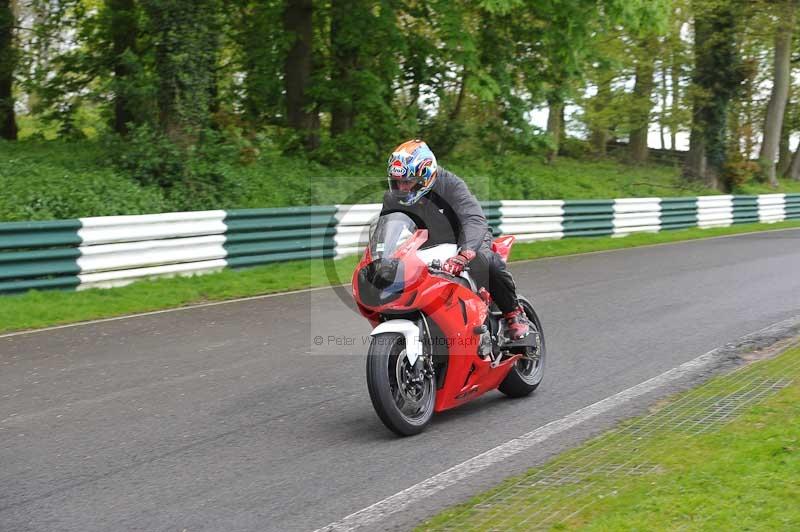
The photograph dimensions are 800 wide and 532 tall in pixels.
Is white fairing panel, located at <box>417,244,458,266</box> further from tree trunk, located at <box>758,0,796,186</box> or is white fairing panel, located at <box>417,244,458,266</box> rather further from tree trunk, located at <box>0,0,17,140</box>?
tree trunk, located at <box>758,0,796,186</box>

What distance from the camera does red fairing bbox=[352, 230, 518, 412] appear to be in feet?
19.9

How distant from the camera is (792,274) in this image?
597 inches

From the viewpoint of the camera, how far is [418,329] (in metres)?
6.21

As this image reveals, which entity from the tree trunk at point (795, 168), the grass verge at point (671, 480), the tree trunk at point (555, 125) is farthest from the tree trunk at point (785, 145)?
the grass verge at point (671, 480)

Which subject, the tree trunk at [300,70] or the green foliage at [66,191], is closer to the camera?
the green foliage at [66,191]

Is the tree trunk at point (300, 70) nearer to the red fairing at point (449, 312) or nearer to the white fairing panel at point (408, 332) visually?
the red fairing at point (449, 312)

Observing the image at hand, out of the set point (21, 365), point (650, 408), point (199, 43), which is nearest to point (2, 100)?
point (199, 43)

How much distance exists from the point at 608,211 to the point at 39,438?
17.4 meters

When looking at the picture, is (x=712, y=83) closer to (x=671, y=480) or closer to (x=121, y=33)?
(x=121, y=33)

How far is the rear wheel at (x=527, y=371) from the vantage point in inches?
292

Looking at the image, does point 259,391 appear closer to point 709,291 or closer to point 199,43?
point 709,291

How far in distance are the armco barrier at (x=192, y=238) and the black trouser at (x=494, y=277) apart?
1767 mm

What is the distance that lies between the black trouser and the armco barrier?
69.6 inches

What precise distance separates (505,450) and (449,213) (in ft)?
5.49
